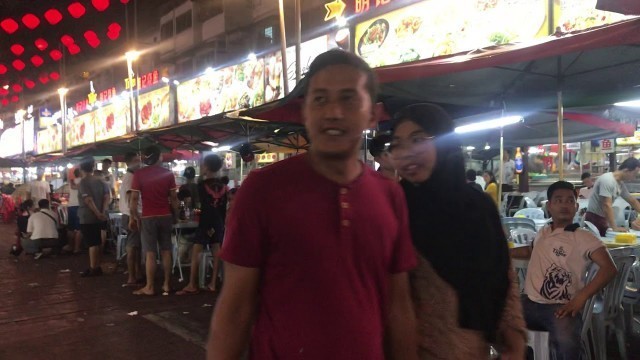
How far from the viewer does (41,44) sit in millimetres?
13242

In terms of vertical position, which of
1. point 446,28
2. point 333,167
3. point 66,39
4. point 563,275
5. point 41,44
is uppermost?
point 41,44

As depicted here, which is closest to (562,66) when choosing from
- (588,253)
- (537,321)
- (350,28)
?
(588,253)

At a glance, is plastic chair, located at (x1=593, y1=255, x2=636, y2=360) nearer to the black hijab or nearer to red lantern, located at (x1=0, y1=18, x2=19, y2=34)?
the black hijab

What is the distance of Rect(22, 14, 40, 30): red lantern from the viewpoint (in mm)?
10133

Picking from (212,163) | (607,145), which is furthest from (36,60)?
(607,145)

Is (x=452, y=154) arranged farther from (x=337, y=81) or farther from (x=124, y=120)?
(x=124, y=120)

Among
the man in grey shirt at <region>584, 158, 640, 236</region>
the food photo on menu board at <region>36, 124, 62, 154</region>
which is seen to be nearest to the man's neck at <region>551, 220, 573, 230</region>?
the man in grey shirt at <region>584, 158, 640, 236</region>

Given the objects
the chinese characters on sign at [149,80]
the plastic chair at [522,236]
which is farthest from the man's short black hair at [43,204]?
the chinese characters on sign at [149,80]

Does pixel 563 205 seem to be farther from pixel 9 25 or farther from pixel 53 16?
pixel 9 25

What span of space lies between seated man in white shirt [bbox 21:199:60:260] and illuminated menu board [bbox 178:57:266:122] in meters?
→ 7.83

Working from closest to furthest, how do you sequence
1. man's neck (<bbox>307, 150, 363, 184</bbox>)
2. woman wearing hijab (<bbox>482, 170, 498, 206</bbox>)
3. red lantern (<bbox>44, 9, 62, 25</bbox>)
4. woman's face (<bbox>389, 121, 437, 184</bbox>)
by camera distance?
man's neck (<bbox>307, 150, 363, 184</bbox>) < woman's face (<bbox>389, 121, 437, 184</bbox>) < red lantern (<bbox>44, 9, 62, 25</bbox>) < woman wearing hijab (<bbox>482, 170, 498, 206</bbox>)

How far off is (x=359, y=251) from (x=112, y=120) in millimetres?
31427

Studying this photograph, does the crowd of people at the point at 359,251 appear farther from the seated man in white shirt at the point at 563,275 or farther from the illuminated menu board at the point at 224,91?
the illuminated menu board at the point at 224,91

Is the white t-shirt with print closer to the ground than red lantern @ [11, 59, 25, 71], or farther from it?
closer to the ground
